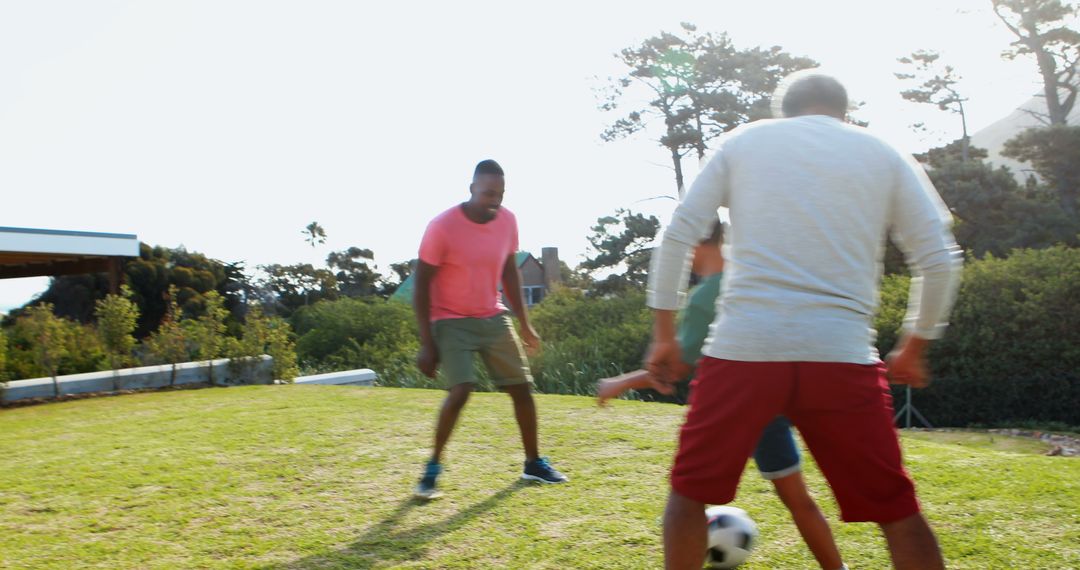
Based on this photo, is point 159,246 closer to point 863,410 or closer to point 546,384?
point 546,384

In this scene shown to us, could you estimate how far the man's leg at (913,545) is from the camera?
7.60 ft

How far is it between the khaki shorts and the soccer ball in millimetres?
1808

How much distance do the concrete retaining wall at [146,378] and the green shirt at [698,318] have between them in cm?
1143

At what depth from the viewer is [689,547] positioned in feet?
8.19

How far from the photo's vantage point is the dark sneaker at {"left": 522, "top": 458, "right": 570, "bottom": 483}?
5.21m

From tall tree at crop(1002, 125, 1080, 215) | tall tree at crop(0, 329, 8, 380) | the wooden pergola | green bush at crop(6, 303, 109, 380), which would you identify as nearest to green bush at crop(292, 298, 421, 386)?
the wooden pergola

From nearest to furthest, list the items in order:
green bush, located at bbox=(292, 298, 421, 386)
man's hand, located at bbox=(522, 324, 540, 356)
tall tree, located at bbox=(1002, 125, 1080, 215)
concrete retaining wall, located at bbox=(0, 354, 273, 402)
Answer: man's hand, located at bbox=(522, 324, 540, 356)
concrete retaining wall, located at bbox=(0, 354, 273, 402)
green bush, located at bbox=(292, 298, 421, 386)
tall tree, located at bbox=(1002, 125, 1080, 215)

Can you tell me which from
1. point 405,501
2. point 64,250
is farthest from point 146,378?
point 405,501

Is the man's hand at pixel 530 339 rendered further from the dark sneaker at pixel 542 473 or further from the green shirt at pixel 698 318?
the green shirt at pixel 698 318

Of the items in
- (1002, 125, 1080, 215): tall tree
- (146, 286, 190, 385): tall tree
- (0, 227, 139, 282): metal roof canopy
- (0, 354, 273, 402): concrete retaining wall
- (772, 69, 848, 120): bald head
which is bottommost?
(0, 354, 273, 402): concrete retaining wall

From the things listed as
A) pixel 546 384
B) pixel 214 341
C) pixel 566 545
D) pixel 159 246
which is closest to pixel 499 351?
pixel 566 545

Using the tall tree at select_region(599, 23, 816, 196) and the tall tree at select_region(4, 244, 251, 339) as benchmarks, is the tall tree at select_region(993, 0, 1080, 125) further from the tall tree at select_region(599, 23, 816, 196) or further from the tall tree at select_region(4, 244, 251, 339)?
the tall tree at select_region(4, 244, 251, 339)

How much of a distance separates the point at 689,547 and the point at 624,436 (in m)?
4.24

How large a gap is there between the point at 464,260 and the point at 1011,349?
9.53 metres
